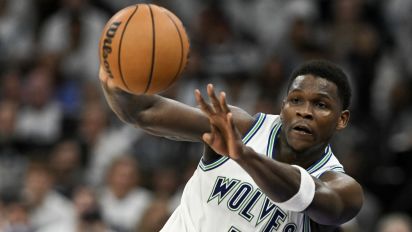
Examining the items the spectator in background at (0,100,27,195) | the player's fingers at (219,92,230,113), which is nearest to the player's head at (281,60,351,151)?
the player's fingers at (219,92,230,113)

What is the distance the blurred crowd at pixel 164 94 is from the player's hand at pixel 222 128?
398 centimetres

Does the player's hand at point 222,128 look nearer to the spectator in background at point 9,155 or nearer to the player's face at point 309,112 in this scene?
the player's face at point 309,112

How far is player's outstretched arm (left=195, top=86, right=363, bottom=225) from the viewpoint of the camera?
366cm

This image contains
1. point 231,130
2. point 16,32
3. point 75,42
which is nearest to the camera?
point 231,130

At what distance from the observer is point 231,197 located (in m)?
4.36

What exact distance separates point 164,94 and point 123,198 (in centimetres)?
142

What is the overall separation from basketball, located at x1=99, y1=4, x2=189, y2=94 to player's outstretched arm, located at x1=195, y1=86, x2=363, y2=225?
23.1 inches

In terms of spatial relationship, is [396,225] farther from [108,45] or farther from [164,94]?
[108,45]

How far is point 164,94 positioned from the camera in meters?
9.79

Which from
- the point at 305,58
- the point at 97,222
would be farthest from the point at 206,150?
the point at 305,58

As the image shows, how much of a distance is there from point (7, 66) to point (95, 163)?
224 cm

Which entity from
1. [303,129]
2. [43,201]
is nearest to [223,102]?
[303,129]

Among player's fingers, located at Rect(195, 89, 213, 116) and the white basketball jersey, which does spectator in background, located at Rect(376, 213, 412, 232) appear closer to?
the white basketball jersey

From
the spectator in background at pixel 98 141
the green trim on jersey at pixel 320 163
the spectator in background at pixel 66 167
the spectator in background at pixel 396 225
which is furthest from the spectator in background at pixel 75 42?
the green trim on jersey at pixel 320 163
